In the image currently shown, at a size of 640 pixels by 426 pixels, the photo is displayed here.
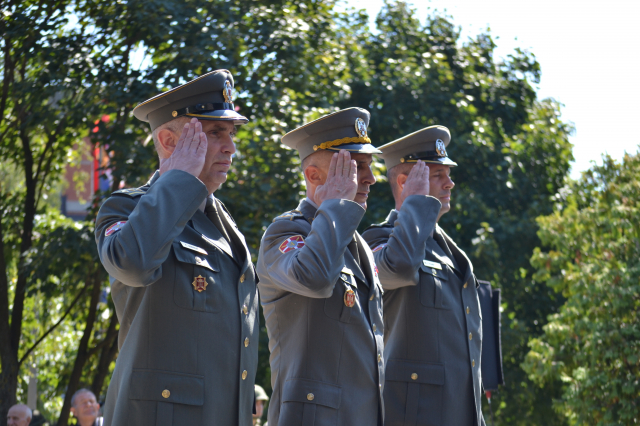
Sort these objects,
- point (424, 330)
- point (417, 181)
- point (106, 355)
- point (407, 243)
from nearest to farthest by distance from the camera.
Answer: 1. point (407, 243)
2. point (424, 330)
3. point (417, 181)
4. point (106, 355)

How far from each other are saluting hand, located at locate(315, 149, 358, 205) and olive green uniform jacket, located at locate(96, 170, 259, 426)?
66 cm

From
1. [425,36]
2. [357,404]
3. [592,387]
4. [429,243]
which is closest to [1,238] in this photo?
[429,243]

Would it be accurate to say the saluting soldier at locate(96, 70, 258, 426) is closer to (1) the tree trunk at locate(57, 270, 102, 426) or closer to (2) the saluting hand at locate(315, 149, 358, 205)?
(2) the saluting hand at locate(315, 149, 358, 205)

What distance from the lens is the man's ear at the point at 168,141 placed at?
10.2ft

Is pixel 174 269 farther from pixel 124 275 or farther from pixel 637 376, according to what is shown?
pixel 637 376

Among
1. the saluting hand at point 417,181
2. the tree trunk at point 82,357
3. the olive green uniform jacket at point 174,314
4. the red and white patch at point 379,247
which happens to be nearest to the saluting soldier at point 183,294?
the olive green uniform jacket at point 174,314

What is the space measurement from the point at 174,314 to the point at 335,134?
1445 millimetres

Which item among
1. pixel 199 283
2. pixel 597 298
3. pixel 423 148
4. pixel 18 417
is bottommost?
pixel 18 417

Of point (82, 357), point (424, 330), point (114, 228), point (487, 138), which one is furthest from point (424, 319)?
point (487, 138)

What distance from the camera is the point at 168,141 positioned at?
3113 millimetres

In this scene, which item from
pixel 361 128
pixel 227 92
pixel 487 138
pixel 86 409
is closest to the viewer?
pixel 227 92

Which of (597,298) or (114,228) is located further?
(597,298)

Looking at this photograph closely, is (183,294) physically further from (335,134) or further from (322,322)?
(335,134)

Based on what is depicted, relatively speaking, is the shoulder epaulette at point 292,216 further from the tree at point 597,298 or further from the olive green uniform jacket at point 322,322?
the tree at point 597,298
